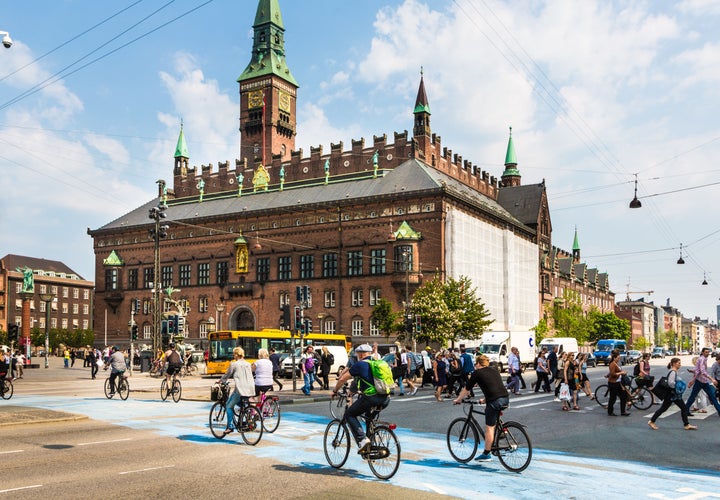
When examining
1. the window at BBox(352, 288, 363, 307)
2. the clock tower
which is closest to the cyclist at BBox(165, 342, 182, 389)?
the window at BBox(352, 288, 363, 307)

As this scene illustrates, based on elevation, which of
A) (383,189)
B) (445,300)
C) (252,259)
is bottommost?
(445,300)

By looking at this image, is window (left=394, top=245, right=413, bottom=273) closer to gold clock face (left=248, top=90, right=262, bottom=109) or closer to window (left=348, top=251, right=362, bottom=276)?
window (left=348, top=251, right=362, bottom=276)

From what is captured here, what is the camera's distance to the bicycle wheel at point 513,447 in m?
9.83

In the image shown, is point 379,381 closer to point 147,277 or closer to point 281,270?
point 281,270

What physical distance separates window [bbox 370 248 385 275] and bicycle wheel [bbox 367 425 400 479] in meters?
50.3

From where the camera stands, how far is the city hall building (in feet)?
195

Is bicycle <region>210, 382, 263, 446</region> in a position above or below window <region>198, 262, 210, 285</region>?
below

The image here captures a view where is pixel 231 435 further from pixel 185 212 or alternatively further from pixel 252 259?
pixel 185 212

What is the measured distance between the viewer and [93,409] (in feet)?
61.0

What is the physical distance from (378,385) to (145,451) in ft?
15.1

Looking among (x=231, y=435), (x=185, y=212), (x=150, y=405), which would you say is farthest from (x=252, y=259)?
(x=231, y=435)

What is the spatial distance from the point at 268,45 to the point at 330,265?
111 ft

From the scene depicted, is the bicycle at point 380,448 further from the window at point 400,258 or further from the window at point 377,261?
the window at point 377,261

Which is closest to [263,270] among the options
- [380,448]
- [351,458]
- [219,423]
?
[219,423]
